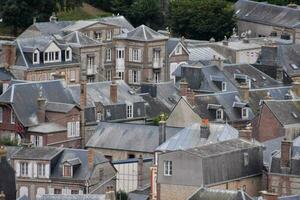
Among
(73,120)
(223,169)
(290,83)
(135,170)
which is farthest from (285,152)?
(290,83)

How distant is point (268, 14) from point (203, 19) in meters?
7.91

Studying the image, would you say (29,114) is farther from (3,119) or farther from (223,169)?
(223,169)

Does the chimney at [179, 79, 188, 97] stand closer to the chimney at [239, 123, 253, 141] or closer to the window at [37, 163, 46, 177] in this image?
the chimney at [239, 123, 253, 141]

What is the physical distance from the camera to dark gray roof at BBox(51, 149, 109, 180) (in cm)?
9662

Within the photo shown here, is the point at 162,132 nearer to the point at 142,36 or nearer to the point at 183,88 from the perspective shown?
the point at 183,88

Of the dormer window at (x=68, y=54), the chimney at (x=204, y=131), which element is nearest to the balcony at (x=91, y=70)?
the dormer window at (x=68, y=54)

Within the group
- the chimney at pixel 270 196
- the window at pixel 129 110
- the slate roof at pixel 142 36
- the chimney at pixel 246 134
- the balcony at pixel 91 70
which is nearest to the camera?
the chimney at pixel 270 196

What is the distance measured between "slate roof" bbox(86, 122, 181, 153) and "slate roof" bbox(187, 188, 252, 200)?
628 inches

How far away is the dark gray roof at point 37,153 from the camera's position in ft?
320

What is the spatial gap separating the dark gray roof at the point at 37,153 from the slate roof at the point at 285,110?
13441mm

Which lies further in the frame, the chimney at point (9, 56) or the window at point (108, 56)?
the window at point (108, 56)

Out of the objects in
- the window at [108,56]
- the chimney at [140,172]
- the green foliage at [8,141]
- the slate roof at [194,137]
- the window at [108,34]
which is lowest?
the chimney at [140,172]

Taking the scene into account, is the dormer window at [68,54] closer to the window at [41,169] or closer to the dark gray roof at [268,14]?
the window at [41,169]

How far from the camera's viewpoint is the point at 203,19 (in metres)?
150
